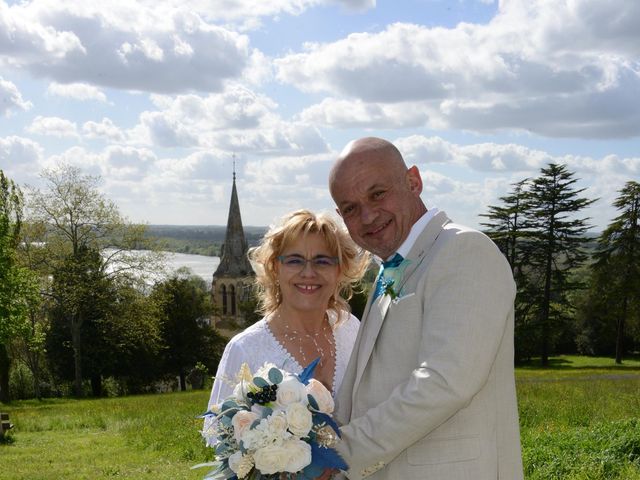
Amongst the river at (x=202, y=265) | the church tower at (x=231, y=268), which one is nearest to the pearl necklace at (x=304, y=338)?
the church tower at (x=231, y=268)

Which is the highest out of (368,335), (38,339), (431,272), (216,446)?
(431,272)

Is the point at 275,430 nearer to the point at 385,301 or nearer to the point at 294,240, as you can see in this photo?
the point at 385,301

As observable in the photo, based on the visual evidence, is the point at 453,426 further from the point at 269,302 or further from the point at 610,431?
the point at 610,431

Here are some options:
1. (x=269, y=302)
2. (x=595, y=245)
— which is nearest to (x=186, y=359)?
(x=595, y=245)

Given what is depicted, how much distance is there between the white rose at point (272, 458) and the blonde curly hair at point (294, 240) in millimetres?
1631

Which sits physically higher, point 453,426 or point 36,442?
point 453,426

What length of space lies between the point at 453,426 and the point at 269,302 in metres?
1.97

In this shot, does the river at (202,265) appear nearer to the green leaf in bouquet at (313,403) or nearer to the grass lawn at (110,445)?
the grass lawn at (110,445)

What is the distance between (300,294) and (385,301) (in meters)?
1.24

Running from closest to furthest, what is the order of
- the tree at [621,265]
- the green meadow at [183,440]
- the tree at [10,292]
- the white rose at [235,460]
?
the white rose at [235,460]
the green meadow at [183,440]
the tree at [10,292]
the tree at [621,265]

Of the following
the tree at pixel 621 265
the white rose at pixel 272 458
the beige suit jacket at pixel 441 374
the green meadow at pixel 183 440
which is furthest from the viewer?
the tree at pixel 621 265

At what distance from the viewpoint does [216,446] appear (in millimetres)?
3248

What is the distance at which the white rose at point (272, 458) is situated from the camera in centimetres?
294

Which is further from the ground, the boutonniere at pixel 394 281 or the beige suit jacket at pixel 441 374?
the boutonniere at pixel 394 281
